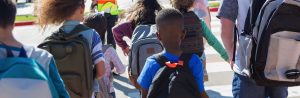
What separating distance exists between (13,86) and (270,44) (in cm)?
170

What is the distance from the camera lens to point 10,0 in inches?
102

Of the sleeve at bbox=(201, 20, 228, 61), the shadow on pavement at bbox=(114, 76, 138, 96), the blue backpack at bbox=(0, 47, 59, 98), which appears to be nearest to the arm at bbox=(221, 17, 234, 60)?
the sleeve at bbox=(201, 20, 228, 61)

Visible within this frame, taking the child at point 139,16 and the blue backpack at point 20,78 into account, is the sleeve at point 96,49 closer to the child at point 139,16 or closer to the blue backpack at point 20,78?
the child at point 139,16

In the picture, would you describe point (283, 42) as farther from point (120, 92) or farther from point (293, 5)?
point (120, 92)

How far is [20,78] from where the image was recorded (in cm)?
258

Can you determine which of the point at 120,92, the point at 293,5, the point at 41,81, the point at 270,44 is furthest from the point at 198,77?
the point at 120,92

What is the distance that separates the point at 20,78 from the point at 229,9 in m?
1.90

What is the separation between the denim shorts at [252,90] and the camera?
12.9ft

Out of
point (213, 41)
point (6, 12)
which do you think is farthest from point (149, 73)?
point (213, 41)

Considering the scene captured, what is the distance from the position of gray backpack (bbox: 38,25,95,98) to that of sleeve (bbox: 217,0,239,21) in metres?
1.05

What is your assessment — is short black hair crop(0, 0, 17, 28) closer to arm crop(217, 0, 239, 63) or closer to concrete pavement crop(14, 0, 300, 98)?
arm crop(217, 0, 239, 63)

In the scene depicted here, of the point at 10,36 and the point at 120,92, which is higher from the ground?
the point at 10,36

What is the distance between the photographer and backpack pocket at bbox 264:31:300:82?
11.3 feet

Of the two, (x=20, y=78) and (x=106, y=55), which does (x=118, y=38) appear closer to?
(x=106, y=55)
